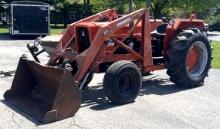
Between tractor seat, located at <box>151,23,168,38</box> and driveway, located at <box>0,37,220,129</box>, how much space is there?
1.10m

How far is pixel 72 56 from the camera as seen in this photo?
7.71 meters

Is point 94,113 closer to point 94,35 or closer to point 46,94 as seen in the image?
point 46,94

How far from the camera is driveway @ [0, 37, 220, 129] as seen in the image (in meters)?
6.13

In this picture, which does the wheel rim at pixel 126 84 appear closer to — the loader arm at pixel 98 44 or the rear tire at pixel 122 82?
the rear tire at pixel 122 82

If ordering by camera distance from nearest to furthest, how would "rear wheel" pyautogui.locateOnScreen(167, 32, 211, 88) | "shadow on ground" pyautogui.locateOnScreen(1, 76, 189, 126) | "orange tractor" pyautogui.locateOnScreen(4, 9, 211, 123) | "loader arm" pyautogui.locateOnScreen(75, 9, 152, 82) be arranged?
"orange tractor" pyautogui.locateOnScreen(4, 9, 211, 123), "shadow on ground" pyautogui.locateOnScreen(1, 76, 189, 126), "loader arm" pyautogui.locateOnScreen(75, 9, 152, 82), "rear wheel" pyautogui.locateOnScreen(167, 32, 211, 88)

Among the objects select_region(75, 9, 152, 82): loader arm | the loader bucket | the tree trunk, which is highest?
the tree trunk

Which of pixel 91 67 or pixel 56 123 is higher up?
pixel 91 67

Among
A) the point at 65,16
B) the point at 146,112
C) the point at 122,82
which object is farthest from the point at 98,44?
the point at 65,16

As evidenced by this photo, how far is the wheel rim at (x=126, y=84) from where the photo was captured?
738 centimetres

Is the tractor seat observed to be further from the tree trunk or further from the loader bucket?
the tree trunk

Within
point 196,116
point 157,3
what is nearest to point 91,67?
point 196,116

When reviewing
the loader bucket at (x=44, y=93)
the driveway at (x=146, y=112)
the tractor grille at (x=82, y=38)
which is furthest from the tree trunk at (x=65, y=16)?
the loader bucket at (x=44, y=93)

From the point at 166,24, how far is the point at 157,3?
2308 cm

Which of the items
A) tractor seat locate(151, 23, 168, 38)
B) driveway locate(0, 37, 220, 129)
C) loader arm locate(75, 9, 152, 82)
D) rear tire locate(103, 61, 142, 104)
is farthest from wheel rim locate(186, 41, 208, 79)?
rear tire locate(103, 61, 142, 104)
